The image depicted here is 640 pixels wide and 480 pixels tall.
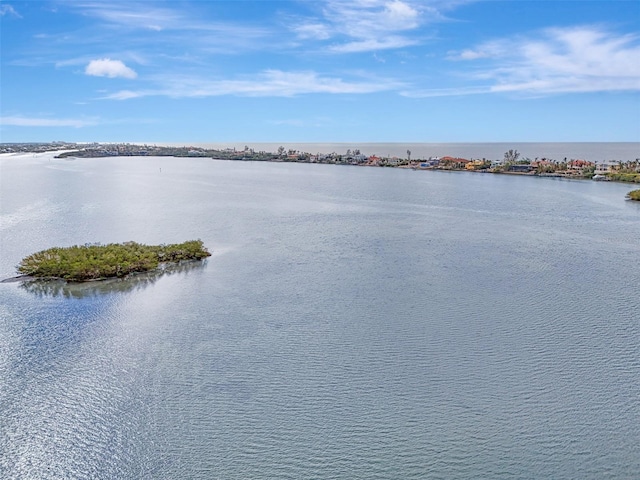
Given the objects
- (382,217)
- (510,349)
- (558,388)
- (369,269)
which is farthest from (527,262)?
(382,217)

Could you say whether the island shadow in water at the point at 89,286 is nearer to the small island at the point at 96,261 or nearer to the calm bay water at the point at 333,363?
the calm bay water at the point at 333,363

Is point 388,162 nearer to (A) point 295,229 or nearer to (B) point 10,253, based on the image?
(A) point 295,229

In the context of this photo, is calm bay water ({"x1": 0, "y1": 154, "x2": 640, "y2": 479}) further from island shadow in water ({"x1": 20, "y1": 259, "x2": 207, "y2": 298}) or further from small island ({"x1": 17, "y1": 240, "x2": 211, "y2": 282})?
small island ({"x1": 17, "y1": 240, "x2": 211, "y2": 282})

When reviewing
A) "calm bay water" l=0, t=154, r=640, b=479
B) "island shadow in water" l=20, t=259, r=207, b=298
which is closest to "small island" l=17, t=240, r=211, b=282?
"island shadow in water" l=20, t=259, r=207, b=298

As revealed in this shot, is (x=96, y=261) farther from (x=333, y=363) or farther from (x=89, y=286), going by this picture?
(x=333, y=363)

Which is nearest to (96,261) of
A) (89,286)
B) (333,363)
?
(89,286)

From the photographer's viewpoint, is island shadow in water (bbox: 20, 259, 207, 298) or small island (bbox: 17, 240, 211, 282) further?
small island (bbox: 17, 240, 211, 282)
